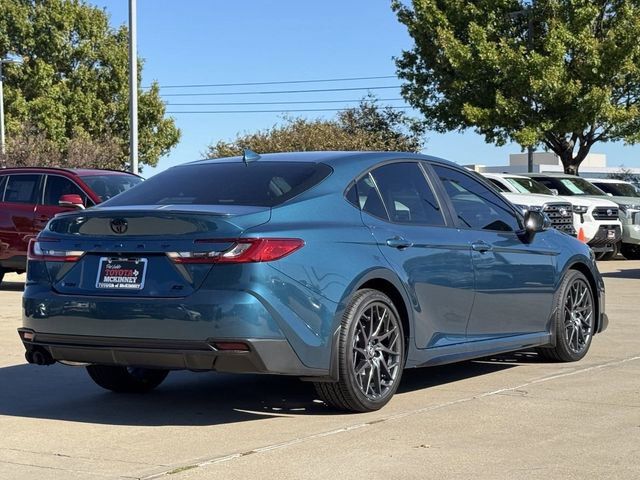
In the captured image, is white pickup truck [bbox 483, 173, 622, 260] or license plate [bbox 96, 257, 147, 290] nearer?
license plate [bbox 96, 257, 147, 290]

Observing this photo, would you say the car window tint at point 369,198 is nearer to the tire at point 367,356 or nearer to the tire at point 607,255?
the tire at point 367,356

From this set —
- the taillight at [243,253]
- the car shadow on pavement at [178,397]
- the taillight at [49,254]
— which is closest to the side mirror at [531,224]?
the car shadow on pavement at [178,397]

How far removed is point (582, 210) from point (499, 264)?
46.5 ft

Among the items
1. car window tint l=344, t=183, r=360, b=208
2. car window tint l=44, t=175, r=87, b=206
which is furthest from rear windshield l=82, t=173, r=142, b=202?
car window tint l=344, t=183, r=360, b=208

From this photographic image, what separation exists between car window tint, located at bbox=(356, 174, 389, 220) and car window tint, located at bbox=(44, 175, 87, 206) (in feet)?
32.8

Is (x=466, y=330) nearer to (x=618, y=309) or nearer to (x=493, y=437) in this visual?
(x=493, y=437)

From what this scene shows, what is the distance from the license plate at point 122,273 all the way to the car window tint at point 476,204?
2.48 metres

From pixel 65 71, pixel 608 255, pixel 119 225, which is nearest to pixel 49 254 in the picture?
pixel 119 225

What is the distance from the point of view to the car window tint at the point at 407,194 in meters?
7.33

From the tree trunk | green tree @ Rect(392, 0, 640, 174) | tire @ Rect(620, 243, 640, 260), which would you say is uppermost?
green tree @ Rect(392, 0, 640, 174)

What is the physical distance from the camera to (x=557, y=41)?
29781 mm

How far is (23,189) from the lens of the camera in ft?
55.6

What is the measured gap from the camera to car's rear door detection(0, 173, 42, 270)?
16625mm

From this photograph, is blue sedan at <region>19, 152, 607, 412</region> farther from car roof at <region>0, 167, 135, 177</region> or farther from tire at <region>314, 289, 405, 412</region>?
car roof at <region>0, 167, 135, 177</region>
